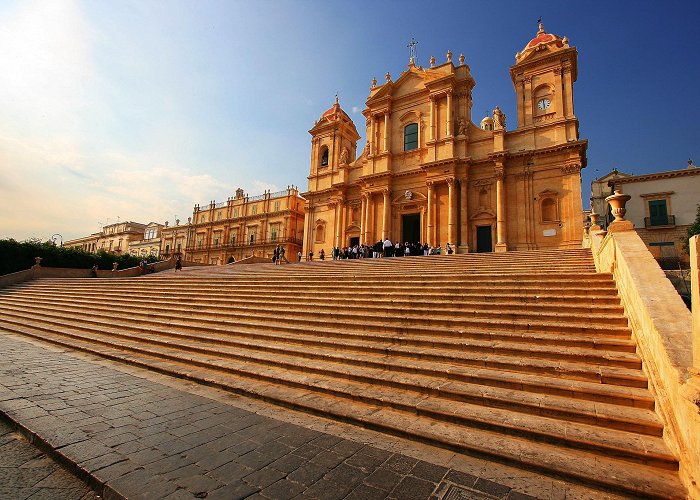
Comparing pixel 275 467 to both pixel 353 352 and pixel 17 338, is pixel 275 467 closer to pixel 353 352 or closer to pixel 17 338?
pixel 353 352

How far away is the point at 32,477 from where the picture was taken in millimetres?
2826

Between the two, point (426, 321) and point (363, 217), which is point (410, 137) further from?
point (426, 321)

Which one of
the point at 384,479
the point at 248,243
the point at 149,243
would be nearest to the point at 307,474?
the point at 384,479

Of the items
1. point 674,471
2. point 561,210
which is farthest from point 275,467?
point 561,210

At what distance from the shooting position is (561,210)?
18797 millimetres

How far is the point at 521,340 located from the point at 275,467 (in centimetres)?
409

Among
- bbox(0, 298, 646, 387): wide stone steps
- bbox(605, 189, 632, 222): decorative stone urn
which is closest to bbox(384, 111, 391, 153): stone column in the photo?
bbox(605, 189, 632, 222): decorative stone urn

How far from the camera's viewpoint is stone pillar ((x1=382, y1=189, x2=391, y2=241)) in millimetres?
23266

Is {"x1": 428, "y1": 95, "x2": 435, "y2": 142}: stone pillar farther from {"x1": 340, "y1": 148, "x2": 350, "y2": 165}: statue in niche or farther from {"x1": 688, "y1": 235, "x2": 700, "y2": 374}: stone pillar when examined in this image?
{"x1": 688, "y1": 235, "x2": 700, "y2": 374}: stone pillar

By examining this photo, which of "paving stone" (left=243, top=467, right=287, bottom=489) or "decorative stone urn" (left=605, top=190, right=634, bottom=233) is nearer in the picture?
"paving stone" (left=243, top=467, right=287, bottom=489)

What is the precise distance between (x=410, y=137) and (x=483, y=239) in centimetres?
941

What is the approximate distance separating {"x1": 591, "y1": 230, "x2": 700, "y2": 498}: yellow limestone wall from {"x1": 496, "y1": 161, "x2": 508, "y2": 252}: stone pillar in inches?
561

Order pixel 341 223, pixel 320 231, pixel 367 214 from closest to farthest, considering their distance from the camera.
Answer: pixel 367 214 → pixel 341 223 → pixel 320 231

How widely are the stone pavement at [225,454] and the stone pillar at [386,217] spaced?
1929 centimetres
